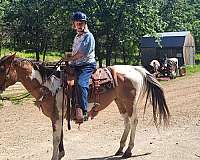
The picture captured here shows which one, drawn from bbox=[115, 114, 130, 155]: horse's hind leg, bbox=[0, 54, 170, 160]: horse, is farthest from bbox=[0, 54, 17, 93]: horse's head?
bbox=[115, 114, 130, 155]: horse's hind leg

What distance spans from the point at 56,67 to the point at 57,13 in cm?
Answer: 1874

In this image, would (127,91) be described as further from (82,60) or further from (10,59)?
(10,59)

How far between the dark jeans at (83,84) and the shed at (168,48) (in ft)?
110

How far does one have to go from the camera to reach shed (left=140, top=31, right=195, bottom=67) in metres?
40.9

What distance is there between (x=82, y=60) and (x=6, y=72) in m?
1.26

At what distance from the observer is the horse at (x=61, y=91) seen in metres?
6.52

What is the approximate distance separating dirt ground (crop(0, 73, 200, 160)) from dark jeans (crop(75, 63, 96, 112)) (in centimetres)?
115

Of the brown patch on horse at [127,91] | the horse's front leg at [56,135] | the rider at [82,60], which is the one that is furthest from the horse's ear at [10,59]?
the brown patch on horse at [127,91]

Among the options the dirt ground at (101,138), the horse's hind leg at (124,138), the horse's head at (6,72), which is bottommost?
the dirt ground at (101,138)

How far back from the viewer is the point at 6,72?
6398mm

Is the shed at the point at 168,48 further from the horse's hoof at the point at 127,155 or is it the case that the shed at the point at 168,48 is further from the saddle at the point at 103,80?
the horse's hoof at the point at 127,155

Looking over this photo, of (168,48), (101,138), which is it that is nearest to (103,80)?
(101,138)

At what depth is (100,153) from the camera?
764 cm

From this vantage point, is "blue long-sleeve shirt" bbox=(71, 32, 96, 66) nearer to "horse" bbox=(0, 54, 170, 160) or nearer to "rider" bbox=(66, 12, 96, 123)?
"rider" bbox=(66, 12, 96, 123)
